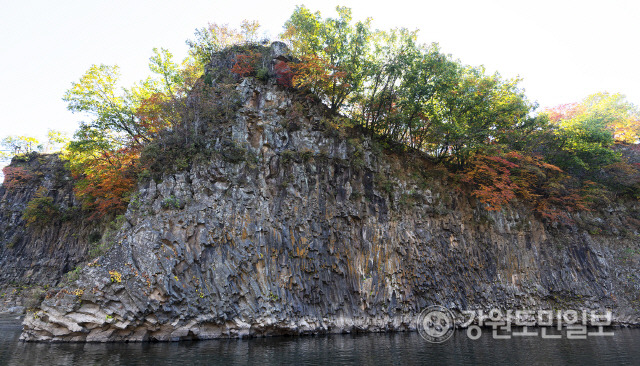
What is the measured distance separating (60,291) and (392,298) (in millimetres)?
18268

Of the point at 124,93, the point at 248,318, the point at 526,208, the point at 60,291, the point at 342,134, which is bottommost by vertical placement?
the point at 248,318

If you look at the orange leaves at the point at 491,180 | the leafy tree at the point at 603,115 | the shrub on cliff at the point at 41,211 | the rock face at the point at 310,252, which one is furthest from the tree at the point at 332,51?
the shrub on cliff at the point at 41,211

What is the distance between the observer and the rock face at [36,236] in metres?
29.4

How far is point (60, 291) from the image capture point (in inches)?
621

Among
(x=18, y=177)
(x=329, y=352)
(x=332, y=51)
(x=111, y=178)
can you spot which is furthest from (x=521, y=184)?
(x=18, y=177)

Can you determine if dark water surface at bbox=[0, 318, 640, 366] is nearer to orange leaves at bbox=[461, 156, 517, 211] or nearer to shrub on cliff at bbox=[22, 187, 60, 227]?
orange leaves at bbox=[461, 156, 517, 211]

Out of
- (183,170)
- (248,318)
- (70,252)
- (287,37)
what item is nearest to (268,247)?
(248,318)

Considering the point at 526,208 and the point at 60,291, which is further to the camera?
→ the point at 526,208

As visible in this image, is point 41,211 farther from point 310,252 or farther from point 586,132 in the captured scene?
point 586,132

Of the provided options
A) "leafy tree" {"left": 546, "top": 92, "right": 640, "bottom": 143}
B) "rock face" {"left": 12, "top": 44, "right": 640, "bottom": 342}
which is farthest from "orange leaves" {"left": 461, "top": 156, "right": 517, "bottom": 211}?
"leafy tree" {"left": 546, "top": 92, "right": 640, "bottom": 143}

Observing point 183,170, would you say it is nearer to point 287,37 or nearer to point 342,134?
point 342,134

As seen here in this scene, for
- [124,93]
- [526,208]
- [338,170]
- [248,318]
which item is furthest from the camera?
[526,208]

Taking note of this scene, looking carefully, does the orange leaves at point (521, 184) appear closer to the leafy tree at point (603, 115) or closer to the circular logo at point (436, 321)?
the leafy tree at point (603, 115)

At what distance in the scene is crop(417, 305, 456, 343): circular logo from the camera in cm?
2241
